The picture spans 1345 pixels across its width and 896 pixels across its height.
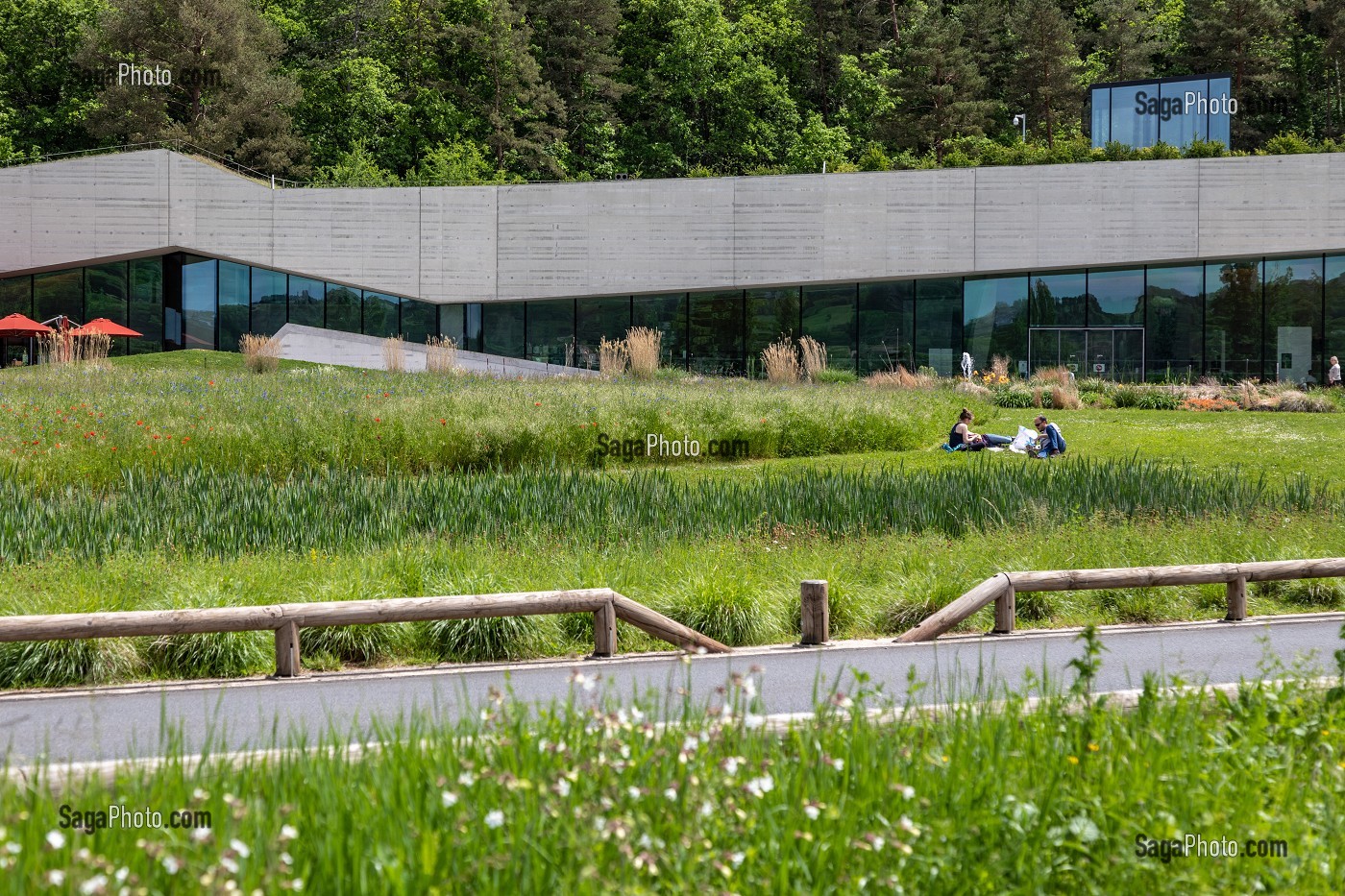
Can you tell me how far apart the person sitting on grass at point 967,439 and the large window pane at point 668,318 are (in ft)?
62.9

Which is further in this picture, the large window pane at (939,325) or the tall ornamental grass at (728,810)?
the large window pane at (939,325)

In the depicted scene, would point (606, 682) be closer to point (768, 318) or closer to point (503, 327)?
point (768, 318)

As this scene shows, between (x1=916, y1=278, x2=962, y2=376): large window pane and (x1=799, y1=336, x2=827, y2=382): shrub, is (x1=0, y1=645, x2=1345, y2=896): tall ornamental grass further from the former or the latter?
(x1=916, y1=278, x2=962, y2=376): large window pane

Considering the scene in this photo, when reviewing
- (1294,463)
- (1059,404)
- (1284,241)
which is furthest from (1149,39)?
(1294,463)

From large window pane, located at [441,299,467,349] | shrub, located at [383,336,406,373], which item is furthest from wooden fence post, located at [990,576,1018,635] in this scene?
large window pane, located at [441,299,467,349]

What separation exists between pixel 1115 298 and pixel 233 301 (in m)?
27.4

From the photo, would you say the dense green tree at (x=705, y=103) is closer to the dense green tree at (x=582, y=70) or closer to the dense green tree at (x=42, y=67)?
the dense green tree at (x=582, y=70)

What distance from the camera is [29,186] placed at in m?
35.3

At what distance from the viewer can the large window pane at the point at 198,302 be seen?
36.5 meters

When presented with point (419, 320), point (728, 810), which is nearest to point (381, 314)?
point (419, 320)

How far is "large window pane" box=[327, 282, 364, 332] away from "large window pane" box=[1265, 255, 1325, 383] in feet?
91.9

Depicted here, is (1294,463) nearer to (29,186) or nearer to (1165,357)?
(1165,357)

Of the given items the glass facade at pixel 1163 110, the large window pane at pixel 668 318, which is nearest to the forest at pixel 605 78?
the glass facade at pixel 1163 110

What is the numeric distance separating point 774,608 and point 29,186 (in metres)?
35.0
